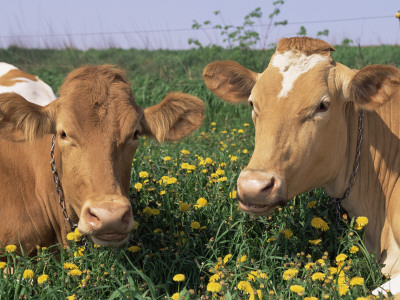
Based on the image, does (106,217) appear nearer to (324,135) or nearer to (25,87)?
(324,135)

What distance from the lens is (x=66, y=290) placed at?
9.97 feet

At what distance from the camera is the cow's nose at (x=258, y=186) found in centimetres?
307

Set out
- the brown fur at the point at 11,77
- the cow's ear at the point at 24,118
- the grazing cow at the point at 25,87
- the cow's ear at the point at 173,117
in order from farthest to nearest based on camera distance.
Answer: the brown fur at the point at 11,77
the grazing cow at the point at 25,87
the cow's ear at the point at 173,117
the cow's ear at the point at 24,118

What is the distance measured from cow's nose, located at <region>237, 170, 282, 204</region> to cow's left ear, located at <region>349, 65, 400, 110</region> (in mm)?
982

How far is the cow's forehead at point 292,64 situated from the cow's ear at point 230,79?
1.47 feet

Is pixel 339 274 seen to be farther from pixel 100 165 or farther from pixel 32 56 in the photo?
pixel 32 56

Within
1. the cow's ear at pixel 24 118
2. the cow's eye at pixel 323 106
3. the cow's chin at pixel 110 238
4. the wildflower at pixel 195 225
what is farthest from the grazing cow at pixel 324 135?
the cow's ear at pixel 24 118

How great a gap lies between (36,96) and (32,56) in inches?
641

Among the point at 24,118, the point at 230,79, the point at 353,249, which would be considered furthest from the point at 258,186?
the point at 24,118

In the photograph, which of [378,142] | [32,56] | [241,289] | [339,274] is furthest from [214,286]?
[32,56]

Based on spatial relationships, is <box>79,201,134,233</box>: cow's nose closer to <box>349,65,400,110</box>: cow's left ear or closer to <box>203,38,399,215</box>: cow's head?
<box>203,38,399,215</box>: cow's head

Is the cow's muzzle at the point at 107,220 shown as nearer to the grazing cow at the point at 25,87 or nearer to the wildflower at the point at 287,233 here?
the wildflower at the point at 287,233

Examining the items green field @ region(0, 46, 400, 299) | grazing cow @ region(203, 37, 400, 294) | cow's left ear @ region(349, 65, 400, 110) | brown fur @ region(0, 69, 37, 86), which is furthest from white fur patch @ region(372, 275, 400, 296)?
brown fur @ region(0, 69, 37, 86)

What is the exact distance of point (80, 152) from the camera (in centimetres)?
323
